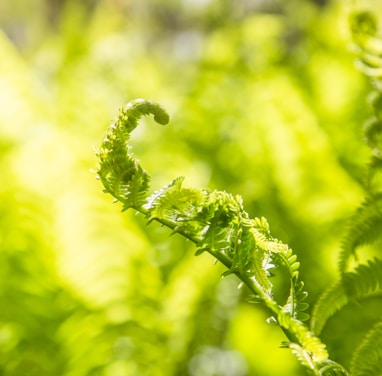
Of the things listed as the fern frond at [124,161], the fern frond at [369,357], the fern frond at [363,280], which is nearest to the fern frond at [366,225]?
the fern frond at [363,280]

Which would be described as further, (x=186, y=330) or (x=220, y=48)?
(x=220, y=48)

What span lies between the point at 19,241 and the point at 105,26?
2233mm

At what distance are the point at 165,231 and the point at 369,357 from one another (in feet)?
3.36

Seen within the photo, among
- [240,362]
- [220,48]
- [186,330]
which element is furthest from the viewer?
[220,48]

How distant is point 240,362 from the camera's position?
1.39 meters

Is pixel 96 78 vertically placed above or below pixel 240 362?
above

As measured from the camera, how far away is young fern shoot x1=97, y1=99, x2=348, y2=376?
486 millimetres

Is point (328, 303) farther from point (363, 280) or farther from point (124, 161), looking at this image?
point (124, 161)

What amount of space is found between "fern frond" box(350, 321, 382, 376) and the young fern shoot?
46 mm

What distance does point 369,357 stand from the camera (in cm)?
54

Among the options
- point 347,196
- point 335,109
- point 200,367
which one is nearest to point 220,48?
point 335,109

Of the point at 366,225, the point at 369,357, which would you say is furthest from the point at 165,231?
the point at 369,357

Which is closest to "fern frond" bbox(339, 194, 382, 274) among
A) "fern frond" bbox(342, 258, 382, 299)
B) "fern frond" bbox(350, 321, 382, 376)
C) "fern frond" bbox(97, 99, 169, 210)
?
"fern frond" bbox(342, 258, 382, 299)

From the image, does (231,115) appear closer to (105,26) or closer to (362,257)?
(362,257)
